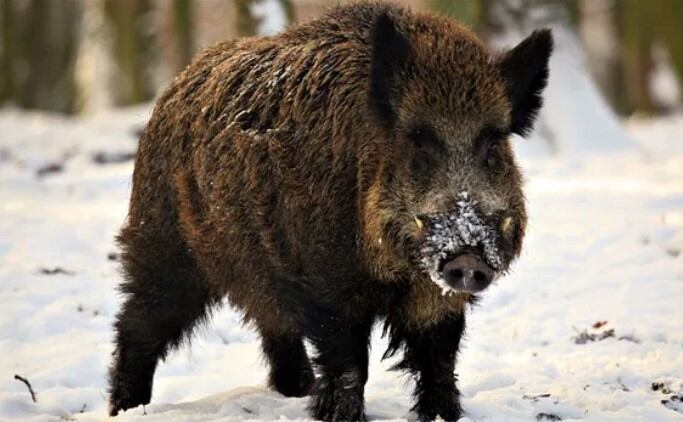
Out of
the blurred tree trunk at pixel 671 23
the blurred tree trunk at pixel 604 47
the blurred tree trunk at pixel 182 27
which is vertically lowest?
the blurred tree trunk at pixel 671 23

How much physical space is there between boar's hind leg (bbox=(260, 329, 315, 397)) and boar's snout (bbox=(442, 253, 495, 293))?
2.17m

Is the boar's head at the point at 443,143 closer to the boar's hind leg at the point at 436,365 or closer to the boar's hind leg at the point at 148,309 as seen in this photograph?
the boar's hind leg at the point at 436,365

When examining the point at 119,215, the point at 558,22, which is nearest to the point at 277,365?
the point at 119,215

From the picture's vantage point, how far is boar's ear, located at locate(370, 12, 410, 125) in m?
5.95

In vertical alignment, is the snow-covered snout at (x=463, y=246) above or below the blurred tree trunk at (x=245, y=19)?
below

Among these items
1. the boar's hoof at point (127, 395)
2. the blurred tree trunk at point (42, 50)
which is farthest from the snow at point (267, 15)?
the blurred tree trunk at point (42, 50)

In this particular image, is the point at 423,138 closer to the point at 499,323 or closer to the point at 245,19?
the point at 499,323

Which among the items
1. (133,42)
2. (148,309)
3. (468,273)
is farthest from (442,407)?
(133,42)

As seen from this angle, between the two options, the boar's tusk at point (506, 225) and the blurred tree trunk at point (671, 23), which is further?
the blurred tree trunk at point (671, 23)

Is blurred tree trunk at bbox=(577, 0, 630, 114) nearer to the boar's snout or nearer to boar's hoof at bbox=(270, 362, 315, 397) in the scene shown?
boar's hoof at bbox=(270, 362, 315, 397)

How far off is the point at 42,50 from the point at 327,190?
25093mm

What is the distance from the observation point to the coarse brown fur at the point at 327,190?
5.85m

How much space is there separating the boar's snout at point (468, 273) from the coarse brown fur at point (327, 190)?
0.31 metres

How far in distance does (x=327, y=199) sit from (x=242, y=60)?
1.35 m
